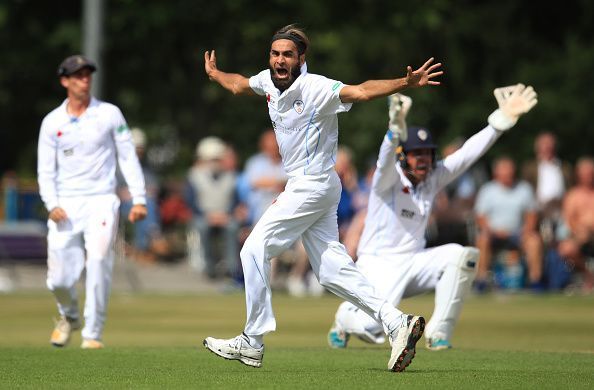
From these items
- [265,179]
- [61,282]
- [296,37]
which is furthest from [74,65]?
[265,179]

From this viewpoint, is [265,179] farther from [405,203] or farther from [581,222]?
[405,203]

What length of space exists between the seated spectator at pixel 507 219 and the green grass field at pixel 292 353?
8.33 feet

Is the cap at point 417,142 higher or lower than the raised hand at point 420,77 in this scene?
lower

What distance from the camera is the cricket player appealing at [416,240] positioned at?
12945 millimetres

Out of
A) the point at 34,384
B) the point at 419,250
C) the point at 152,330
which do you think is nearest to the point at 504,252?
the point at 152,330

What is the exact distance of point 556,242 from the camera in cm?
2269

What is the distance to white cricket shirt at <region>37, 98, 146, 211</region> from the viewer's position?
13484 millimetres

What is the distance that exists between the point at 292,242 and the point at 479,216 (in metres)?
12.4

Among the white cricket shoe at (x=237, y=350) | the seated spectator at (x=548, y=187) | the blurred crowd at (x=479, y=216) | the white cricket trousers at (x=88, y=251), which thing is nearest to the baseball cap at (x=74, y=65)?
the white cricket trousers at (x=88, y=251)

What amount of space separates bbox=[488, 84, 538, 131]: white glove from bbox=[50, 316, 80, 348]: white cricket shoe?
4.19m

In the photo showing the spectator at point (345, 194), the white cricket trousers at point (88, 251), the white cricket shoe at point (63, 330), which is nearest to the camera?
the white cricket trousers at point (88, 251)

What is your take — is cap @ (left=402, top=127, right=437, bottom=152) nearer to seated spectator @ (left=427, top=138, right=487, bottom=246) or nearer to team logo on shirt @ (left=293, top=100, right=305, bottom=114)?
team logo on shirt @ (left=293, top=100, right=305, bottom=114)

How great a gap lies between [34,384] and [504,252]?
1390cm

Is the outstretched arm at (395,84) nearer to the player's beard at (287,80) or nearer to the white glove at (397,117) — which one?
the player's beard at (287,80)
